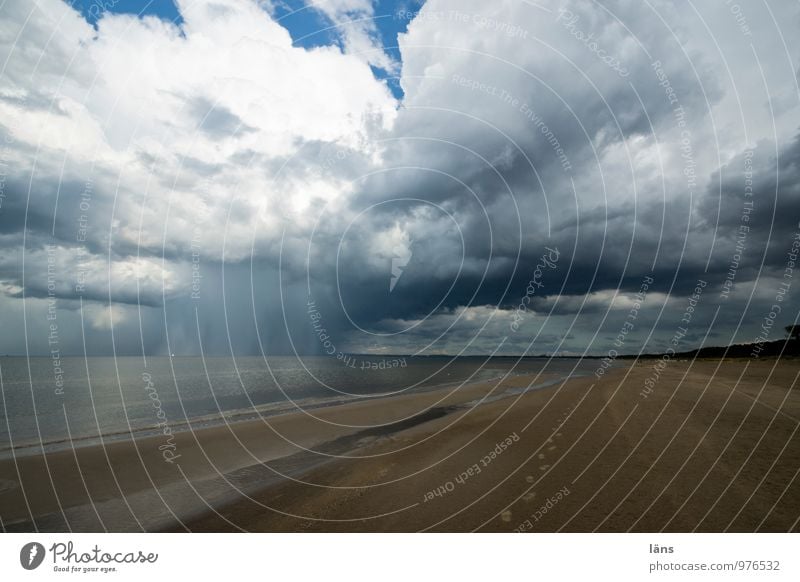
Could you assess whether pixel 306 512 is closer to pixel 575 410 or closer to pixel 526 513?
pixel 526 513

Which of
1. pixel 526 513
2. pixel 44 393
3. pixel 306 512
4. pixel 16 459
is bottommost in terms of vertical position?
pixel 44 393

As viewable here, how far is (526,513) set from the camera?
7.84m

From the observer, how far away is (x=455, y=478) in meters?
10.6

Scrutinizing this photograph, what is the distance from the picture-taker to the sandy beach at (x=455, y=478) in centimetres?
777

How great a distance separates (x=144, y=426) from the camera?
22.6 metres

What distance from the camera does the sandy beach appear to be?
7.77m

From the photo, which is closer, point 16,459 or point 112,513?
point 112,513

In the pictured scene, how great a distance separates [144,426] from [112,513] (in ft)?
47.9

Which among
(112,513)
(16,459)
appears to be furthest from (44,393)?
(112,513)
